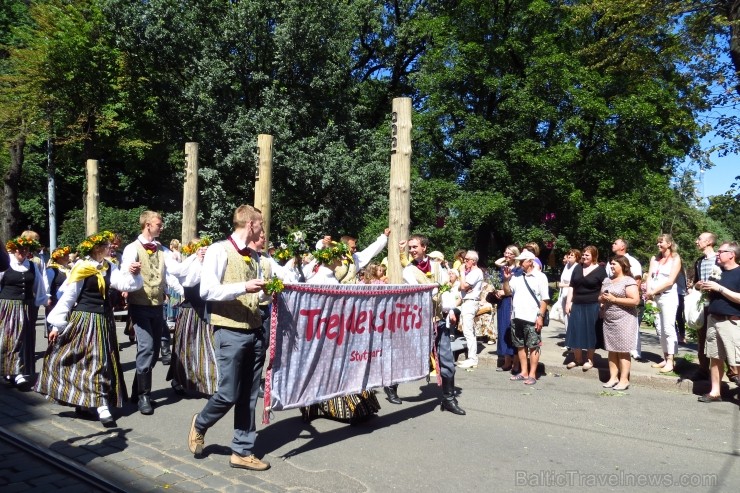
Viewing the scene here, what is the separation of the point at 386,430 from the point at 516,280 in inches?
141

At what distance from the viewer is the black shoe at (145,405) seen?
22.8ft

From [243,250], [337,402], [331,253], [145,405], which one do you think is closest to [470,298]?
[331,253]

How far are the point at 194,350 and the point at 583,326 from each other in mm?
5626

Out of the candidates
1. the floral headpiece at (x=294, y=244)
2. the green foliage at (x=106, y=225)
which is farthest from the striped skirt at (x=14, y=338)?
the green foliage at (x=106, y=225)

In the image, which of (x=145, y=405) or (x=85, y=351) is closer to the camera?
(x=85, y=351)

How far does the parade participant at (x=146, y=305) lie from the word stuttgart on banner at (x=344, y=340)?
222 cm

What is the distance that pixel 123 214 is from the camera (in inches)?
1048

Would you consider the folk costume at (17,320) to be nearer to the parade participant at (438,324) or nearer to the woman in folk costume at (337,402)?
the woman in folk costume at (337,402)

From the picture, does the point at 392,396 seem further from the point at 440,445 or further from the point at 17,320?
the point at 17,320

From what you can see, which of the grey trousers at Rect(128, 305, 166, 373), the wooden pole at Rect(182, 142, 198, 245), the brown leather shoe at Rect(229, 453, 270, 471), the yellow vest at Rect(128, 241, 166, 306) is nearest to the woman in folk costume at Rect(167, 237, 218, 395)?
the yellow vest at Rect(128, 241, 166, 306)

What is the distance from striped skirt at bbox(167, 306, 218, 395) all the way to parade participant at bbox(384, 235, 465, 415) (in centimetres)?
246

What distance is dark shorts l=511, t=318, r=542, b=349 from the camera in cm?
891

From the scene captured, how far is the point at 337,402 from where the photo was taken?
664cm

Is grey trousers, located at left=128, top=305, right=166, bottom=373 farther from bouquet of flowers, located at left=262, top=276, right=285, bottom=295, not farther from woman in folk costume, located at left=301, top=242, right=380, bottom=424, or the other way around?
bouquet of flowers, located at left=262, top=276, right=285, bottom=295
